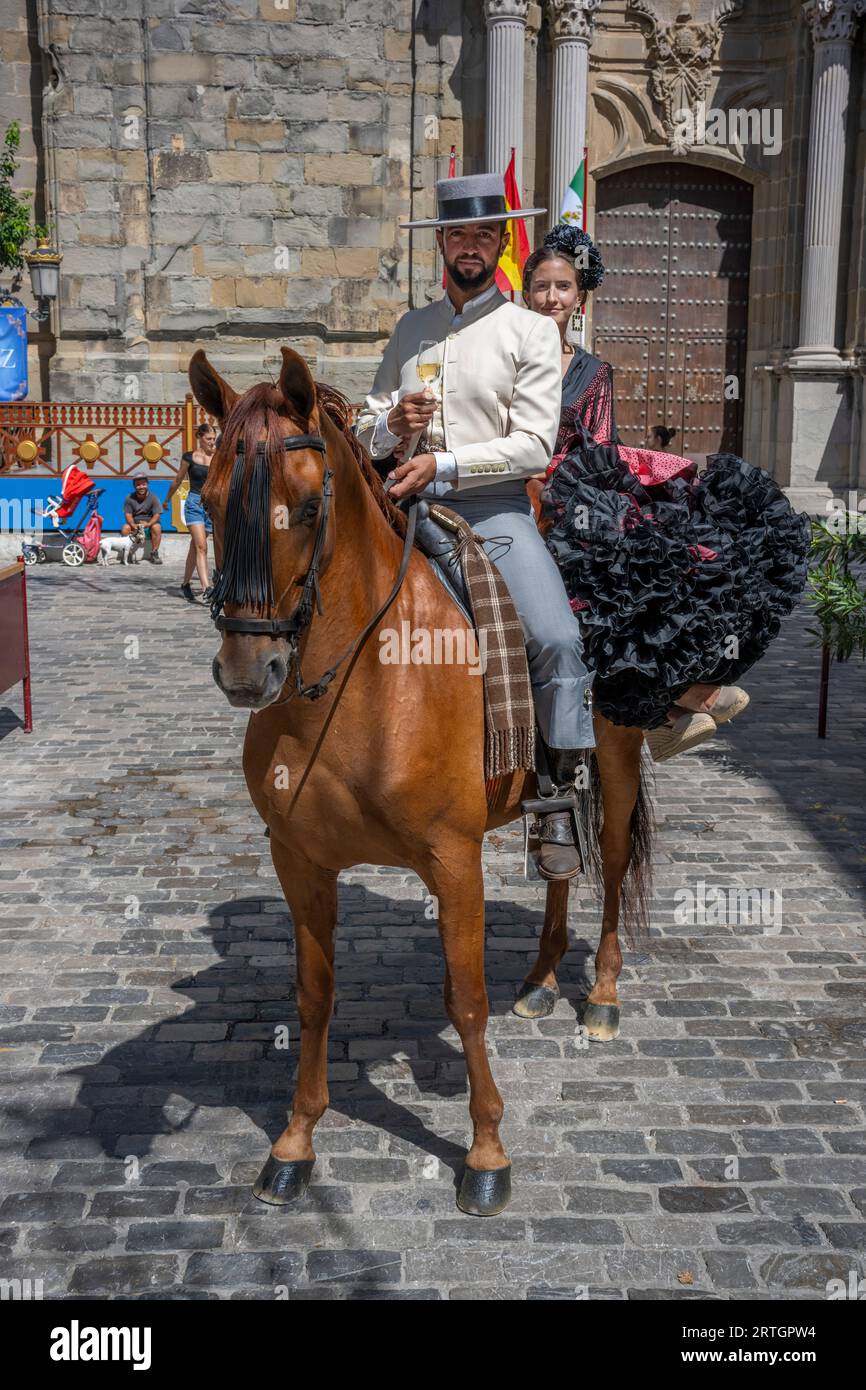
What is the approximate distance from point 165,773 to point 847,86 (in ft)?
59.3

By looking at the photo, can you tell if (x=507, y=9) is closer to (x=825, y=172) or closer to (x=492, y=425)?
(x=825, y=172)

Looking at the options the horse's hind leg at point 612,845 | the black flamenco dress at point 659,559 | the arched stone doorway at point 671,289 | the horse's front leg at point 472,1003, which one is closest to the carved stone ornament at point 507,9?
the arched stone doorway at point 671,289

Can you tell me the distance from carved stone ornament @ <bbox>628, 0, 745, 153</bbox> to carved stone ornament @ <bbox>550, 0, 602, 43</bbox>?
3.38 ft

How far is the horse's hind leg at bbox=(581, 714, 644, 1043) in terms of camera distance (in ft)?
17.7

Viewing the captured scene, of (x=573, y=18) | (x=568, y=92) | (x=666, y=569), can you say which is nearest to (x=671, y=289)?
(x=568, y=92)

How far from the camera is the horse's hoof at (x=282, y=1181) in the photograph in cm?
423

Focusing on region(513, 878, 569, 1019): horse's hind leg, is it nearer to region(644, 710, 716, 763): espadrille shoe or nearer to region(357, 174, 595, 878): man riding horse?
region(644, 710, 716, 763): espadrille shoe

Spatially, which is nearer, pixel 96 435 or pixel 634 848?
pixel 634 848

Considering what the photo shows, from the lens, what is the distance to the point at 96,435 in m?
21.9

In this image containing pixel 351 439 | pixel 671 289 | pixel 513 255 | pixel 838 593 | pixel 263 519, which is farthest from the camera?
pixel 671 289

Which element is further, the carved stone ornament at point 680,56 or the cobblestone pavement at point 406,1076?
the carved stone ornament at point 680,56

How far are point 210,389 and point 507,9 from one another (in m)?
20.1

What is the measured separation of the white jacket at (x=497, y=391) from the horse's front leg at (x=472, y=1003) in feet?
4.23

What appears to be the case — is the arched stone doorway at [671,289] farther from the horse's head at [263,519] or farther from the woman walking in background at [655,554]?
the horse's head at [263,519]
